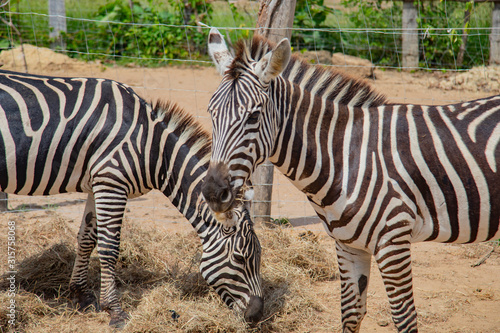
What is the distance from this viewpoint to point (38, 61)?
1039 centimetres

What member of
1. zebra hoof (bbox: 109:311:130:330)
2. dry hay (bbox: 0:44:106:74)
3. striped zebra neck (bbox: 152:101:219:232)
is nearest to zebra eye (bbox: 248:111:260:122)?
striped zebra neck (bbox: 152:101:219:232)

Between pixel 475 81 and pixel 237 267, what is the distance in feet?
26.2

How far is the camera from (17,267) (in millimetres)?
4793

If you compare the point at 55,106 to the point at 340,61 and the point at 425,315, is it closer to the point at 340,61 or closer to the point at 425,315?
the point at 425,315

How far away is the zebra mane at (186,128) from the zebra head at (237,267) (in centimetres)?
67

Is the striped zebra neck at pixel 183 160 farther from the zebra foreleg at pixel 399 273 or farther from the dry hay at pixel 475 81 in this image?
the dry hay at pixel 475 81

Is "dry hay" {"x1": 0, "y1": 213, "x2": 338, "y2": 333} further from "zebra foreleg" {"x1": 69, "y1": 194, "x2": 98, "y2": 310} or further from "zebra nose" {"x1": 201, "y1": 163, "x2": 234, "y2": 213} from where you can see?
"zebra nose" {"x1": 201, "y1": 163, "x2": 234, "y2": 213}

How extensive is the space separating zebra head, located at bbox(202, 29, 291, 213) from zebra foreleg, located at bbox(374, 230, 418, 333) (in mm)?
972

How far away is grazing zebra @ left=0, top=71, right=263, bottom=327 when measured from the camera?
3945 mm

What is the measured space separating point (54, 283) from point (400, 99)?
279 inches

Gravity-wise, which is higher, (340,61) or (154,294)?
(340,61)

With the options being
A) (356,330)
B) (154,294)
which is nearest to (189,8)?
(154,294)

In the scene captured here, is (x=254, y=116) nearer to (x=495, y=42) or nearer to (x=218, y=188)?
(x=218, y=188)

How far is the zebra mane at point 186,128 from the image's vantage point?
167 inches
